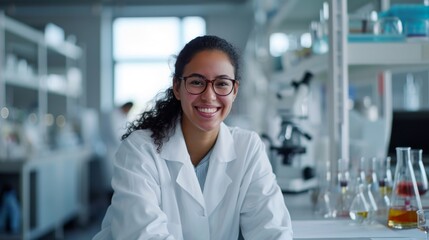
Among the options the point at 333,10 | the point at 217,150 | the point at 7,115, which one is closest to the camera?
the point at 217,150

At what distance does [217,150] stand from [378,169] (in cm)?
75

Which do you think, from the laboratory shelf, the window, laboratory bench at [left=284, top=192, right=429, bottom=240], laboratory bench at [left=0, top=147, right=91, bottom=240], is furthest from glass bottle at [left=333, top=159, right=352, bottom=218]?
the window

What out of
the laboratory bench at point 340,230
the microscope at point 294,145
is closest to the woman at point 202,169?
the laboratory bench at point 340,230

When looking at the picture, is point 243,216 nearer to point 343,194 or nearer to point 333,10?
point 343,194

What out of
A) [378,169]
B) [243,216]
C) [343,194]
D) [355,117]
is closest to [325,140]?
[355,117]

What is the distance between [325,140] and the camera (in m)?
2.62

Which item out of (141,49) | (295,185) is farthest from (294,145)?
(141,49)

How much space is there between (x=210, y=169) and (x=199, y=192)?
0.31 ft

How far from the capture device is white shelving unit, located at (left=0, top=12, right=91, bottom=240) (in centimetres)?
384

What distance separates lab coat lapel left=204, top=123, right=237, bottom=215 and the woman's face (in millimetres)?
95

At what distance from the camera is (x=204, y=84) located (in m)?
1.54

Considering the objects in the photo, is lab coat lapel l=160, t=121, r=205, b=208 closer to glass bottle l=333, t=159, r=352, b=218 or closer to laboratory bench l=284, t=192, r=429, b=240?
laboratory bench l=284, t=192, r=429, b=240

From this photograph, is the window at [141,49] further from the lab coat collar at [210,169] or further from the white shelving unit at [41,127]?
the lab coat collar at [210,169]

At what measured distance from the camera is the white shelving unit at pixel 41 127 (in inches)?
151
